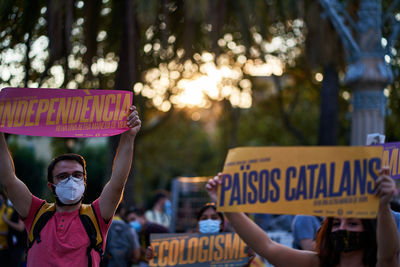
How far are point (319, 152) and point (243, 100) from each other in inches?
763

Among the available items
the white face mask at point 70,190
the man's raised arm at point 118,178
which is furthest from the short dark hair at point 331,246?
the white face mask at point 70,190

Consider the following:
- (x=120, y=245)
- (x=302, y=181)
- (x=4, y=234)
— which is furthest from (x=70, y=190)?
(x=4, y=234)

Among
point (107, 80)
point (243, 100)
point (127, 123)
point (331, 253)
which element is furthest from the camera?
point (243, 100)

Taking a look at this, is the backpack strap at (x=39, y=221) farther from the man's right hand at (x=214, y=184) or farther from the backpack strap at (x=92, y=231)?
the man's right hand at (x=214, y=184)

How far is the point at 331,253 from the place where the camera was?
11.0 feet

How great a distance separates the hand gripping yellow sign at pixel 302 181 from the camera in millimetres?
2996

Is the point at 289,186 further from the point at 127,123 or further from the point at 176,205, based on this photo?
the point at 176,205

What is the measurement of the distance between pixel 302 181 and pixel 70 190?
1.59 meters

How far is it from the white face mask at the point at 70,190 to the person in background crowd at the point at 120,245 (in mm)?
3545

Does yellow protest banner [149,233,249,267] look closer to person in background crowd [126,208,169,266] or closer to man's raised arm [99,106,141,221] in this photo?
person in background crowd [126,208,169,266]

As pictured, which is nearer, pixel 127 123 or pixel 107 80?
pixel 127 123

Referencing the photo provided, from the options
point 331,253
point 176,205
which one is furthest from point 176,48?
point 331,253

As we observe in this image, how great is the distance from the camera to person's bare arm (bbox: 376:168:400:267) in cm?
293

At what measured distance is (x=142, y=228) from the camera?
9.14 meters
